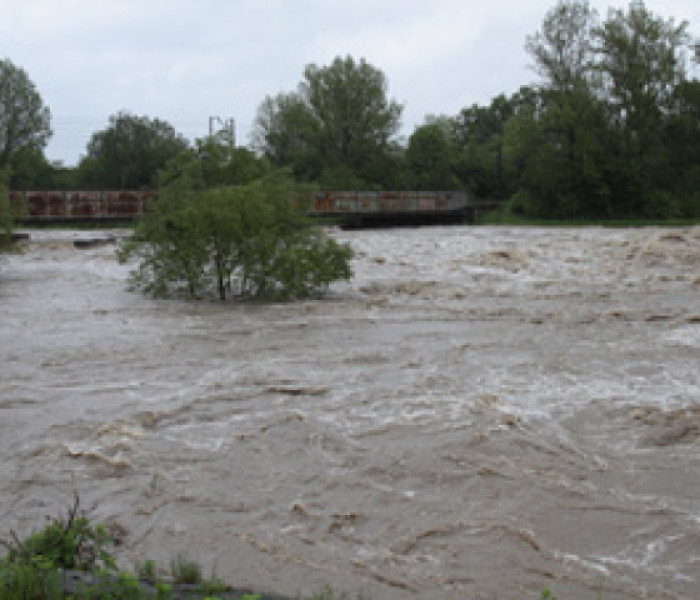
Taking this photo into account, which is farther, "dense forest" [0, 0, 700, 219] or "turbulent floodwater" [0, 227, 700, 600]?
"dense forest" [0, 0, 700, 219]

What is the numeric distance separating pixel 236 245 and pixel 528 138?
49.6 metres

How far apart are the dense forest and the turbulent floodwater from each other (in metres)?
50.1

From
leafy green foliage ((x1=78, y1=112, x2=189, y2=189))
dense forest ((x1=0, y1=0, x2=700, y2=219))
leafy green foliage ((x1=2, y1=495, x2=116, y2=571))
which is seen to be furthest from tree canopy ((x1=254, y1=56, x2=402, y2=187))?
leafy green foliage ((x1=2, y1=495, x2=116, y2=571))

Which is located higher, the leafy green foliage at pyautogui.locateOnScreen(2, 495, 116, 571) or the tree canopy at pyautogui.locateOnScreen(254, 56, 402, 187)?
the tree canopy at pyautogui.locateOnScreen(254, 56, 402, 187)

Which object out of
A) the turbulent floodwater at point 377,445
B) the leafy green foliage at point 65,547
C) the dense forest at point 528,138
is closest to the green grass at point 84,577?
the leafy green foliage at point 65,547

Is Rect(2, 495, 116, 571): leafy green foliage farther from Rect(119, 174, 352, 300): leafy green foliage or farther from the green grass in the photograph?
Rect(119, 174, 352, 300): leafy green foliage

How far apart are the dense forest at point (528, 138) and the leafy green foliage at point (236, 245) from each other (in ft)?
153

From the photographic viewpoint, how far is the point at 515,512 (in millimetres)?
6207

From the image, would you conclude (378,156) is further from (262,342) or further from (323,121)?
(262,342)

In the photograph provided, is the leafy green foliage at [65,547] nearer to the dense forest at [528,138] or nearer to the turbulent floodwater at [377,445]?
the turbulent floodwater at [377,445]

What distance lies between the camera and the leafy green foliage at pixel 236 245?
727 inches

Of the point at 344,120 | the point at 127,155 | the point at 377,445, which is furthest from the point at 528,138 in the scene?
the point at 377,445

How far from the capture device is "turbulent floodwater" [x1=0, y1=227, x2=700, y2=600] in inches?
216

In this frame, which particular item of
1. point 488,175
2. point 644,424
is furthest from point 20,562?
point 488,175
